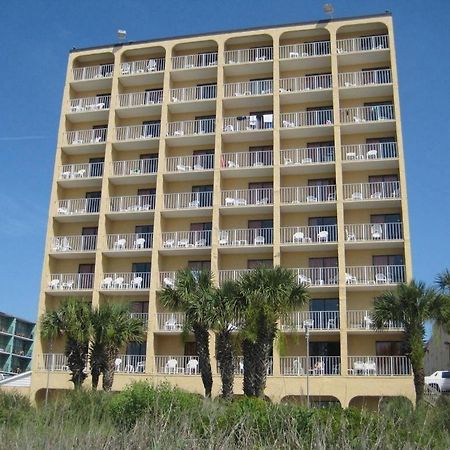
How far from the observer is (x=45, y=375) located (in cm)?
4325

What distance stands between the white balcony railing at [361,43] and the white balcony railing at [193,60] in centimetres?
911

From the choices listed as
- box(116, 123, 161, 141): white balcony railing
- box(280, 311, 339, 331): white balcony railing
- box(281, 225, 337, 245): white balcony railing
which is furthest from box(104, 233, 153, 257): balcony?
box(280, 311, 339, 331): white balcony railing

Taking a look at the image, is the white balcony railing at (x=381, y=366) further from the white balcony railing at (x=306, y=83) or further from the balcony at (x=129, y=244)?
the white balcony railing at (x=306, y=83)

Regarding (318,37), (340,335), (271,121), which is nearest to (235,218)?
(271,121)

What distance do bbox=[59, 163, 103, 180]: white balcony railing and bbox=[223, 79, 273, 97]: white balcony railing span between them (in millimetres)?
10606

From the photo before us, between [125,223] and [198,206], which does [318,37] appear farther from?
[125,223]

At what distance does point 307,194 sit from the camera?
144ft

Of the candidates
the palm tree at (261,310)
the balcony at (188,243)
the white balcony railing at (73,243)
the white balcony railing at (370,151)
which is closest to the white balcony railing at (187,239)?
the balcony at (188,243)

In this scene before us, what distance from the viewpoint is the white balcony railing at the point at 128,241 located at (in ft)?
148

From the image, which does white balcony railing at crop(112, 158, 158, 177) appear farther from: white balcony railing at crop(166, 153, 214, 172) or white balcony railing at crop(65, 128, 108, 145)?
white balcony railing at crop(65, 128, 108, 145)

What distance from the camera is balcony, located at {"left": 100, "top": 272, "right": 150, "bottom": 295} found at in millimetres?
43719

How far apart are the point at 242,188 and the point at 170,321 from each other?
10334 millimetres

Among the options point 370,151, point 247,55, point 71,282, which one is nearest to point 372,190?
point 370,151

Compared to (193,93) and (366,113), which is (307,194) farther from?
(193,93)
